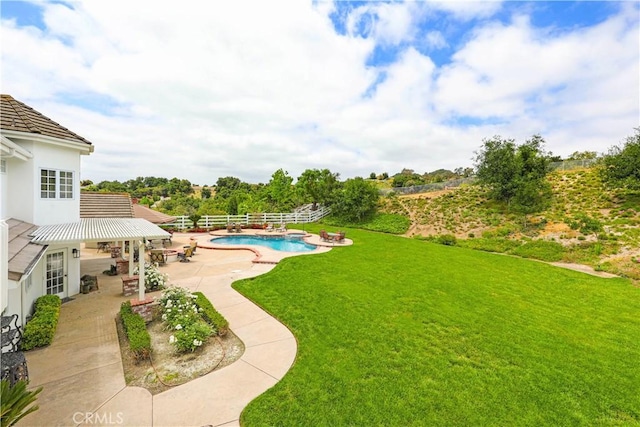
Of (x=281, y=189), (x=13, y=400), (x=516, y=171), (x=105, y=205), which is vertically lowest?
(x=13, y=400)

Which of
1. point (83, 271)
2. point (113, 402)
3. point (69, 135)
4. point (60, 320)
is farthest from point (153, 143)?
point (113, 402)

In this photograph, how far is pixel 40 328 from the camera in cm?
565

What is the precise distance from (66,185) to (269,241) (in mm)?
13615

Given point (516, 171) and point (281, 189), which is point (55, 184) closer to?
point (516, 171)

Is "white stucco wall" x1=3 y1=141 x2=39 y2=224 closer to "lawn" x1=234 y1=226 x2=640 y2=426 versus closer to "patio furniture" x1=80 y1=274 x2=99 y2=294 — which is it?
"patio furniture" x1=80 y1=274 x2=99 y2=294

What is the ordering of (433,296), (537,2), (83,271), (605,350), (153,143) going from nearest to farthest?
(605,350) < (433,296) < (537,2) < (83,271) < (153,143)

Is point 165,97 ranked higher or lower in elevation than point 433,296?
higher

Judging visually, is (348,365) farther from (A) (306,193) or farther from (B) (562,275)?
(A) (306,193)

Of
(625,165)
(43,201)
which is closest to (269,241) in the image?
(43,201)

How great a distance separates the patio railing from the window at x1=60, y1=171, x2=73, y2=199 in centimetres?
1392

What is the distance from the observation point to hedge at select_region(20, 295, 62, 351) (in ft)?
17.9

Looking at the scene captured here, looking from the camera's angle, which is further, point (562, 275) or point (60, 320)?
point (562, 275)

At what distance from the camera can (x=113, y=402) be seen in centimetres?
414

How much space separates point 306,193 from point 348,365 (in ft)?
103
